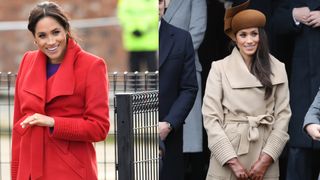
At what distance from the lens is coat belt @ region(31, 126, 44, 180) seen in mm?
3303

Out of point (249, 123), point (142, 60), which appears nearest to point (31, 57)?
point (249, 123)

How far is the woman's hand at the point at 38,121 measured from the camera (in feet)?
10.6

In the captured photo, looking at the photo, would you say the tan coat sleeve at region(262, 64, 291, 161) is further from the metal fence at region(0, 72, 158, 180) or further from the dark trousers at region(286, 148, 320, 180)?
the metal fence at region(0, 72, 158, 180)

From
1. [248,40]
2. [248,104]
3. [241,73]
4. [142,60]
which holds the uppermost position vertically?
[142,60]

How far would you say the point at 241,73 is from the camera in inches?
131

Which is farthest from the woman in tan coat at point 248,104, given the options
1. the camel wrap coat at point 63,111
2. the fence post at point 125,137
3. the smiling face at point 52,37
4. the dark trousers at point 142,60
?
the dark trousers at point 142,60

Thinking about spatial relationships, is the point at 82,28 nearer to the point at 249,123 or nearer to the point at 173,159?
the point at 173,159

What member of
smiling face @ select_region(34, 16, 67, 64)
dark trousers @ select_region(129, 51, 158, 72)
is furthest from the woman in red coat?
dark trousers @ select_region(129, 51, 158, 72)

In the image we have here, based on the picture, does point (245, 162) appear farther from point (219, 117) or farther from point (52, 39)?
point (52, 39)

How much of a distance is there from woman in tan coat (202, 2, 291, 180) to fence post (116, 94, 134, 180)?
70 centimetres

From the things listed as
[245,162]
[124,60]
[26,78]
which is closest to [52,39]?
[26,78]

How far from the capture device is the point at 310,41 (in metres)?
3.29

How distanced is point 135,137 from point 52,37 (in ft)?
2.80

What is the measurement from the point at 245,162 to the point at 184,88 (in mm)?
321
